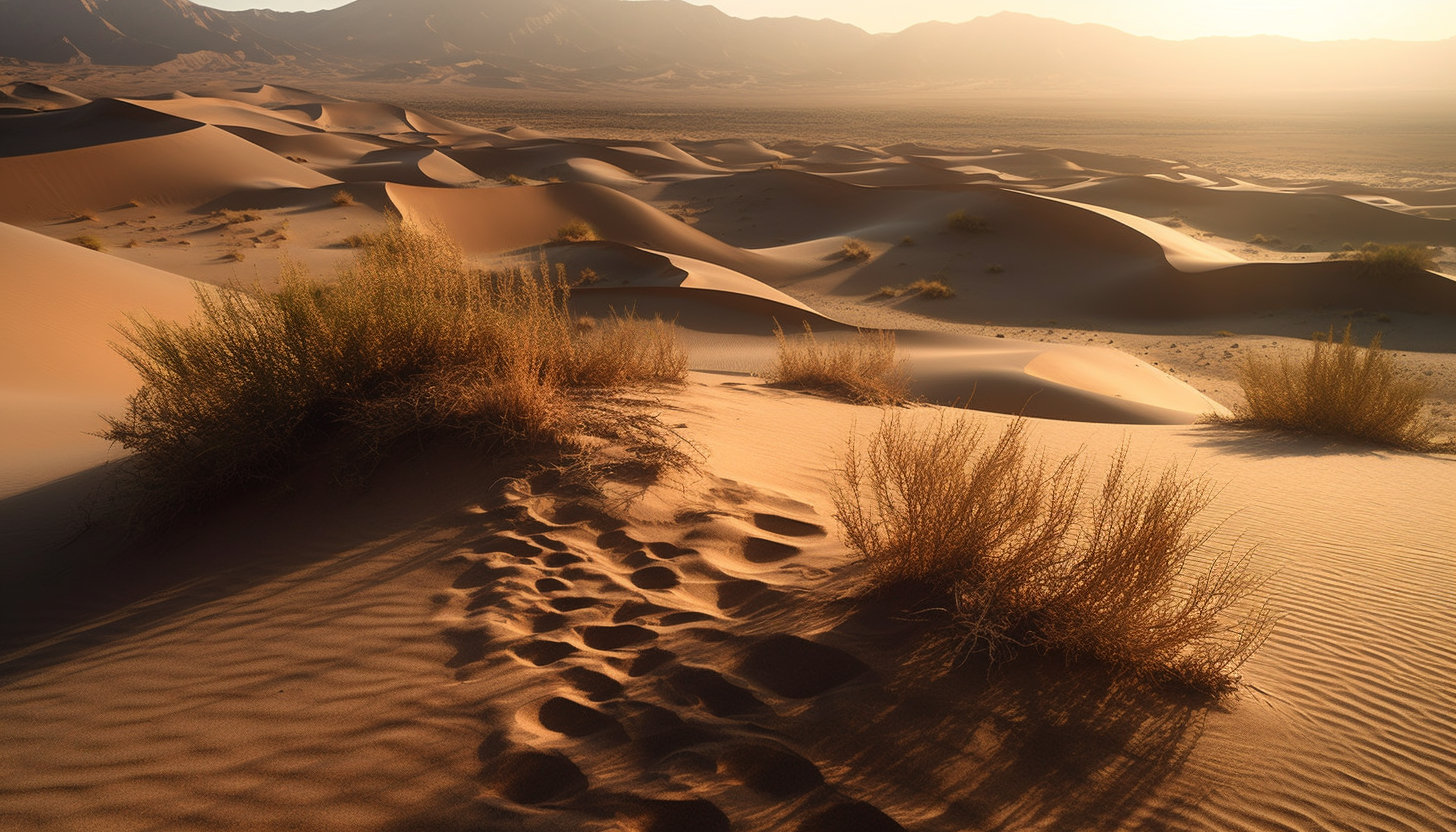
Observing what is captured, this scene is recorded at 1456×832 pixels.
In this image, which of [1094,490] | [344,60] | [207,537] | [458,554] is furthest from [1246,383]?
[344,60]

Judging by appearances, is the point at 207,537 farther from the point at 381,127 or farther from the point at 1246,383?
the point at 381,127

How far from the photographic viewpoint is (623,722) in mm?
3039

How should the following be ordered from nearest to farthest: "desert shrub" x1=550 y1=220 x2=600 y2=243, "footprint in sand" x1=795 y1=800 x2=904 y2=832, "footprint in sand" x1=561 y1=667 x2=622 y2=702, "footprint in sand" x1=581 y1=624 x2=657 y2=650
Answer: "footprint in sand" x1=795 y1=800 x2=904 y2=832 < "footprint in sand" x1=561 y1=667 x2=622 y2=702 < "footprint in sand" x1=581 y1=624 x2=657 y2=650 < "desert shrub" x1=550 y1=220 x2=600 y2=243

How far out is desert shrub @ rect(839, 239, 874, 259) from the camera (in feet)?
84.5

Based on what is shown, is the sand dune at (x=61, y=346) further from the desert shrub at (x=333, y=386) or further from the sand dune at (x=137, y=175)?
the sand dune at (x=137, y=175)

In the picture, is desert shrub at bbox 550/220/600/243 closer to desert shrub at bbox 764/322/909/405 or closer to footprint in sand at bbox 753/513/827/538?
desert shrub at bbox 764/322/909/405

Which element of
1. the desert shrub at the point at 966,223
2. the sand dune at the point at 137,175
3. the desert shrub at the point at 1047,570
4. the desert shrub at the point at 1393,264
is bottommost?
the desert shrub at the point at 1047,570

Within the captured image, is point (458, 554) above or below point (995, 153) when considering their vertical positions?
below

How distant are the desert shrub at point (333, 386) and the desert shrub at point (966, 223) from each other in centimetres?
2444

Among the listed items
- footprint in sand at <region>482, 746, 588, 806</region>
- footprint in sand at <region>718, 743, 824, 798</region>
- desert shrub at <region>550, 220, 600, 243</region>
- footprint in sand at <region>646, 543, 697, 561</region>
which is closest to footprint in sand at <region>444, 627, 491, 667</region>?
footprint in sand at <region>482, 746, 588, 806</region>

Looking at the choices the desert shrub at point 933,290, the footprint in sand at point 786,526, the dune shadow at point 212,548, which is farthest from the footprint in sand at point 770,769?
the desert shrub at point 933,290

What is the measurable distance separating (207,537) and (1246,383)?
37.3 ft

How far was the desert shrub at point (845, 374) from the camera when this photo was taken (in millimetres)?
9602

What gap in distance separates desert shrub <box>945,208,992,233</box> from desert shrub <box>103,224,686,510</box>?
24.4 m
